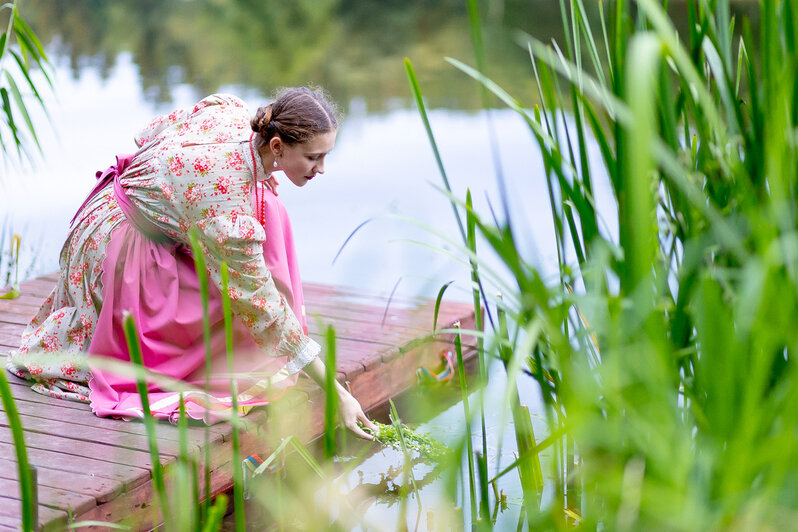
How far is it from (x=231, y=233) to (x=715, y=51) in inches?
49.2

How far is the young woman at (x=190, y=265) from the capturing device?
2.27 metres

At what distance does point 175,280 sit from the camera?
7.98 ft

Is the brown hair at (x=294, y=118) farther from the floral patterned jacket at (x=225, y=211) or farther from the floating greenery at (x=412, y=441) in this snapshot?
the floating greenery at (x=412, y=441)

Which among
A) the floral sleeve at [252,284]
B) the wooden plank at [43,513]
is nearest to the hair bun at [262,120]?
the floral sleeve at [252,284]

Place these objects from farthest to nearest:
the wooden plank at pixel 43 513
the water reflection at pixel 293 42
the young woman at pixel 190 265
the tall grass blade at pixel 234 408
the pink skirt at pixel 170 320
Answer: the water reflection at pixel 293 42 → the pink skirt at pixel 170 320 → the young woman at pixel 190 265 → the wooden plank at pixel 43 513 → the tall grass blade at pixel 234 408

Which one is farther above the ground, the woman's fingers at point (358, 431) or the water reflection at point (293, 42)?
the water reflection at point (293, 42)

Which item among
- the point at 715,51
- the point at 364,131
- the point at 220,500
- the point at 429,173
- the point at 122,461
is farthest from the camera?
the point at 364,131

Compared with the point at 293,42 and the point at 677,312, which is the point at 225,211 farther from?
the point at 293,42

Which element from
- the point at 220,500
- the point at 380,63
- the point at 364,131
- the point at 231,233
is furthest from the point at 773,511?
the point at 380,63

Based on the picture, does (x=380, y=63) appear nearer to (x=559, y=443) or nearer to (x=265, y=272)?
(x=265, y=272)

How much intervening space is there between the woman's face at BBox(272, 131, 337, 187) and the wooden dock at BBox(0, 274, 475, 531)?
41cm

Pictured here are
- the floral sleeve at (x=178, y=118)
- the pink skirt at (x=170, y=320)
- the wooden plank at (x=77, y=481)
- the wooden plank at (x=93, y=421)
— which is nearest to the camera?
the wooden plank at (x=77, y=481)

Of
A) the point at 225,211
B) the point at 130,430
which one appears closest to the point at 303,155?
the point at 225,211

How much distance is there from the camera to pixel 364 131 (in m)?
6.29
